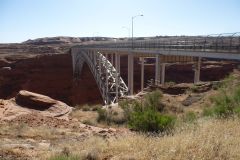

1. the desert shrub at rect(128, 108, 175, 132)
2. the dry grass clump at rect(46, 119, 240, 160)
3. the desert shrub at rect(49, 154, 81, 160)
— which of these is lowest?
the desert shrub at rect(128, 108, 175, 132)

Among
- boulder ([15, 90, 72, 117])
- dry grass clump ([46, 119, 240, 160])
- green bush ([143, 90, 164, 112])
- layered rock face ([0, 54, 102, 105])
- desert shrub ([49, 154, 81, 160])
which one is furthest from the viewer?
layered rock face ([0, 54, 102, 105])

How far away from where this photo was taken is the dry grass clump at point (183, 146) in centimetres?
686

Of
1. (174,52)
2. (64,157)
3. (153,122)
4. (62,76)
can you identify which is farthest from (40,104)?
(62,76)

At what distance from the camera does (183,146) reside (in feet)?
23.8

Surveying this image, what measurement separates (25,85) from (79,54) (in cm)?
1530

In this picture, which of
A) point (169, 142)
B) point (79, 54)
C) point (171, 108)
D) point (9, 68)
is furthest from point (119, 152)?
point (9, 68)

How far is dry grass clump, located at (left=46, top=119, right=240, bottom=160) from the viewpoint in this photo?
6.86 metres

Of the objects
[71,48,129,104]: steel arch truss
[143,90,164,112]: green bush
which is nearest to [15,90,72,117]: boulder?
[143,90,164,112]: green bush

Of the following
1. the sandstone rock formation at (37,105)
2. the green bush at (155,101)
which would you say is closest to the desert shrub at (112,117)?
the green bush at (155,101)

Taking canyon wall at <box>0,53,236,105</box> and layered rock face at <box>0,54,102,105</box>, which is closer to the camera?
canyon wall at <box>0,53,236,105</box>

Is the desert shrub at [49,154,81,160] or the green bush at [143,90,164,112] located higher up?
the desert shrub at [49,154,81,160]

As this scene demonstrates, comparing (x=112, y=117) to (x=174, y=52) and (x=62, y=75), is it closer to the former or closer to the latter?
(x=174, y=52)

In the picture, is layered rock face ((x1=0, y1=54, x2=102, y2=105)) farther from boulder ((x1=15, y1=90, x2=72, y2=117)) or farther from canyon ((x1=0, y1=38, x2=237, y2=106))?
boulder ((x1=15, y1=90, x2=72, y2=117))

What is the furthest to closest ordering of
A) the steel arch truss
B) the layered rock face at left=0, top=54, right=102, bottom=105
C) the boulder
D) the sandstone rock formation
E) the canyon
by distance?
the layered rock face at left=0, top=54, right=102, bottom=105 → the canyon → the steel arch truss → the boulder → the sandstone rock formation
